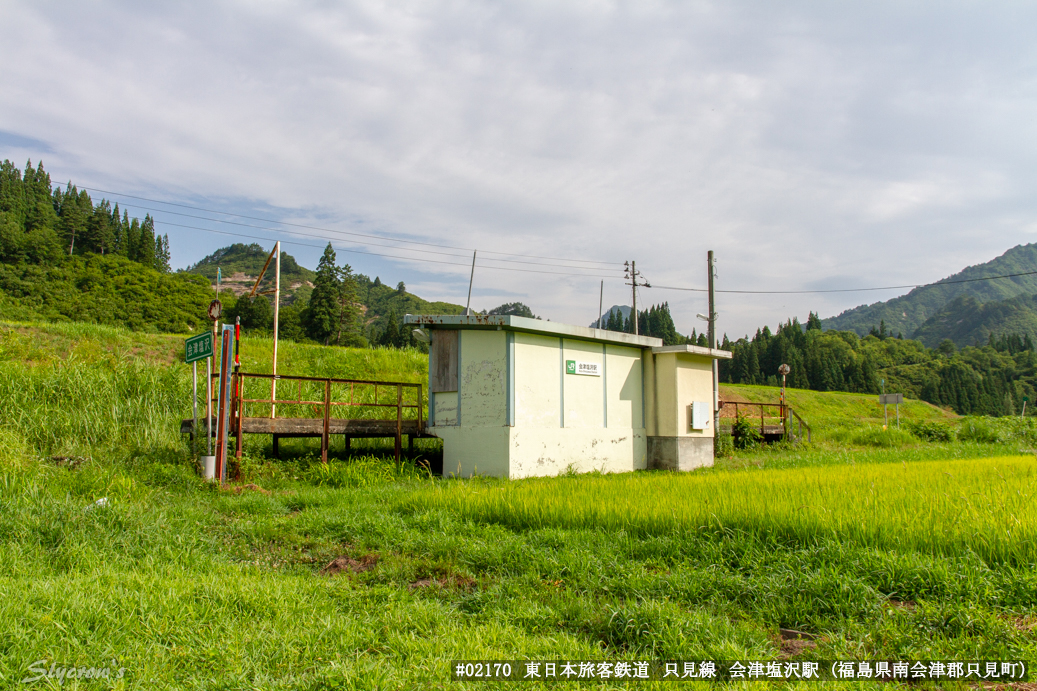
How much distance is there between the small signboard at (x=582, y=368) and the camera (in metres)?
14.6

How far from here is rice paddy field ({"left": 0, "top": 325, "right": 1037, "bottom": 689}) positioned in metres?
3.48

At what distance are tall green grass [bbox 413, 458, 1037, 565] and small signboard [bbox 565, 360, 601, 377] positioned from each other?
5150mm

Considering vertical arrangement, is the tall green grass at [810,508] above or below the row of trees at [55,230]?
below

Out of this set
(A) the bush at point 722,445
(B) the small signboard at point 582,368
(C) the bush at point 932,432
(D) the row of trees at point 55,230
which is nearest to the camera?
(B) the small signboard at point 582,368

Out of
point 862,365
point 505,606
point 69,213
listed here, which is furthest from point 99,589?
point 69,213

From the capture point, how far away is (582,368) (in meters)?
14.8

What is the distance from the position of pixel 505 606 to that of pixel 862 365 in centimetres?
10460

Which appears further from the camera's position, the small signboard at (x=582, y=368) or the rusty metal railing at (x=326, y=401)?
the small signboard at (x=582, y=368)

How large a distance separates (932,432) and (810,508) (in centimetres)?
2692

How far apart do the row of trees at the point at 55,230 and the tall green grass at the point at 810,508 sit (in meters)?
90.7

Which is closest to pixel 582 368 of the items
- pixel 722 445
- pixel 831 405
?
pixel 722 445

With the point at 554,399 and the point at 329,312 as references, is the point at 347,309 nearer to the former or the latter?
the point at 329,312

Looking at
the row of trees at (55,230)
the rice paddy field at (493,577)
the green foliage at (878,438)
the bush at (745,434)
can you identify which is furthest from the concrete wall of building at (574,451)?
the row of trees at (55,230)

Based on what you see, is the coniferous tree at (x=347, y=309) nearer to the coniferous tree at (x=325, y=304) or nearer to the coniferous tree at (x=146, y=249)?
the coniferous tree at (x=325, y=304)
